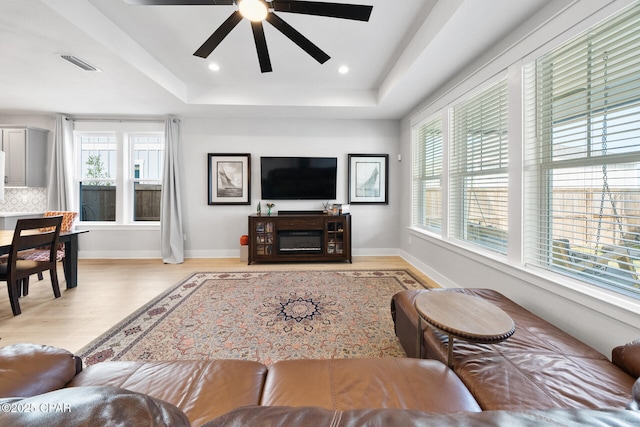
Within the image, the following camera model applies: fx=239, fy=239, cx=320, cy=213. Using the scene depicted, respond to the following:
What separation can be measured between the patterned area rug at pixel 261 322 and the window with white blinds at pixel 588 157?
1.37 m

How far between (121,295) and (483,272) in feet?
12.9

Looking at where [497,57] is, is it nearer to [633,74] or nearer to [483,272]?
[633,74]

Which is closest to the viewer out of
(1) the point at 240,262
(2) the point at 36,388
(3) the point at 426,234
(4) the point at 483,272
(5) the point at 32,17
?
(2) the point at 36,388

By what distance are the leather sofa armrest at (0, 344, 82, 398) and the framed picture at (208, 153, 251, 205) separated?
358 cm

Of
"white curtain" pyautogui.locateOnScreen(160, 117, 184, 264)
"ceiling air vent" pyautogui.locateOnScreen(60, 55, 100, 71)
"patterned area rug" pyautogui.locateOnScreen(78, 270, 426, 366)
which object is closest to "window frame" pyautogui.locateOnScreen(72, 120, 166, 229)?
"white curtain" pyautogui.locateOnScreen(160, 117, 184, 264)

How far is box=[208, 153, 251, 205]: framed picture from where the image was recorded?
4301 mm

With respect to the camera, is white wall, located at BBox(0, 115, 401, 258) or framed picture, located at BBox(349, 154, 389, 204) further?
framed picture, located at BBox(349, 154, 389, 204)

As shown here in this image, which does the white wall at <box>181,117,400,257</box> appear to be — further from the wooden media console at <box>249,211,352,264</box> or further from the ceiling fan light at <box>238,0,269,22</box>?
the ceiling fan light at <box>238,0,269,22</box>

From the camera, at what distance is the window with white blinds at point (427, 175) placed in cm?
332

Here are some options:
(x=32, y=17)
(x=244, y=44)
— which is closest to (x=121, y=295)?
(x=32, y=17)

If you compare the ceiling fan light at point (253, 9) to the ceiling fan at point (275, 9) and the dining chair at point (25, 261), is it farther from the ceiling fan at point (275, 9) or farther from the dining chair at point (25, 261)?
the dining chair at point (25, 261)

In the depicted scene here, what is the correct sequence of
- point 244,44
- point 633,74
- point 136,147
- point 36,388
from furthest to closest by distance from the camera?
1. point 136,147
2. point 244,44
3. point 633,74
4. point 36,388

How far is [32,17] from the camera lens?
1.92 m

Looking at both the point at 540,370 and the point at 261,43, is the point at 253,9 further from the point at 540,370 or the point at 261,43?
the point at 540,370
